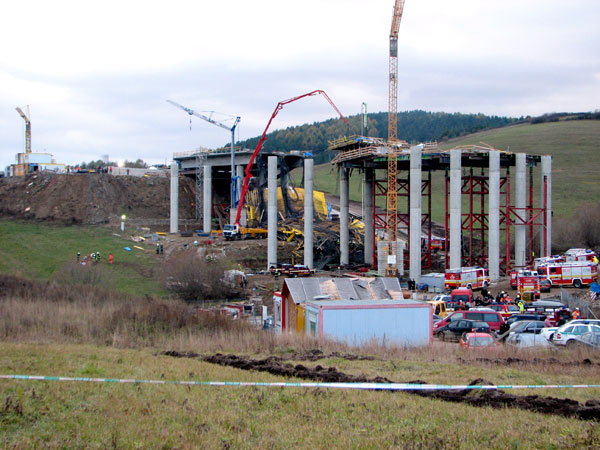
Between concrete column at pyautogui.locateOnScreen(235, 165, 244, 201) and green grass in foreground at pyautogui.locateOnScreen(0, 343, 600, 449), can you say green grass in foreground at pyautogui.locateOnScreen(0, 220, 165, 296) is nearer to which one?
concrete column at pyautogui.locateOnScreen(235, 165, 244, 201)

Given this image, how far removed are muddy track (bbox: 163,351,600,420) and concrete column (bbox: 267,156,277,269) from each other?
45425 millimetres

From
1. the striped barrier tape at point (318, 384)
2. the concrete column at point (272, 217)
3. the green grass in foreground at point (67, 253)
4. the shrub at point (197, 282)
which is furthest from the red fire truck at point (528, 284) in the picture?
the striped barrier tape at point (318, 384)

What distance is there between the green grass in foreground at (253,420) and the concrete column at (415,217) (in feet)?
139

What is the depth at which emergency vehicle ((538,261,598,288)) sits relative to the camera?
46.9 metres

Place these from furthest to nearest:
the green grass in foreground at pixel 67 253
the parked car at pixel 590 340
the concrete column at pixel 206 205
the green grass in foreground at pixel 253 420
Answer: the concrete column at pixel 206 205 → the green grass in foreground at pixel 67 253 → the parked car at pixel 590 340 → the green grass in foreground at pixel 253 420

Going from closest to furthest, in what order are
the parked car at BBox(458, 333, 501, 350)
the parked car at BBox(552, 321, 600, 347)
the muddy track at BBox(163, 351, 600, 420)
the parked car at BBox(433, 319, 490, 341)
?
1. the muddy track at BBox(163, 351, 600, 420)
2. the parked car at BBox(458, 333, 501, 350)
3. the parked car at BBox(552, 321, 600, 347)
4. the parked car at BBox(433, 319, 490, 341)

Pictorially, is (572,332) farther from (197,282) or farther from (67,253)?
(67,253)

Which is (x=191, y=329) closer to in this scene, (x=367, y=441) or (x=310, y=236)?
(x=367, y=441)

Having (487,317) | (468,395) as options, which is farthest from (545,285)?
(468,395)

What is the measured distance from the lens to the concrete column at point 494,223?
54281 mm

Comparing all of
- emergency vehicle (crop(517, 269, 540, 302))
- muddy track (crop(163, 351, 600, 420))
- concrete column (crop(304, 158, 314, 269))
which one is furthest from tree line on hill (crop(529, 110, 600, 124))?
muddy track (crop(163, 351, 600, 420))

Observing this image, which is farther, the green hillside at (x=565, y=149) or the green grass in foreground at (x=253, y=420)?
the green hillside at (x=565, y=149)

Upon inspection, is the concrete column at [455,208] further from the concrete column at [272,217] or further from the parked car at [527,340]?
the parked car at [527,340]

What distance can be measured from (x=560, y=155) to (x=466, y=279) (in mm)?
94894
